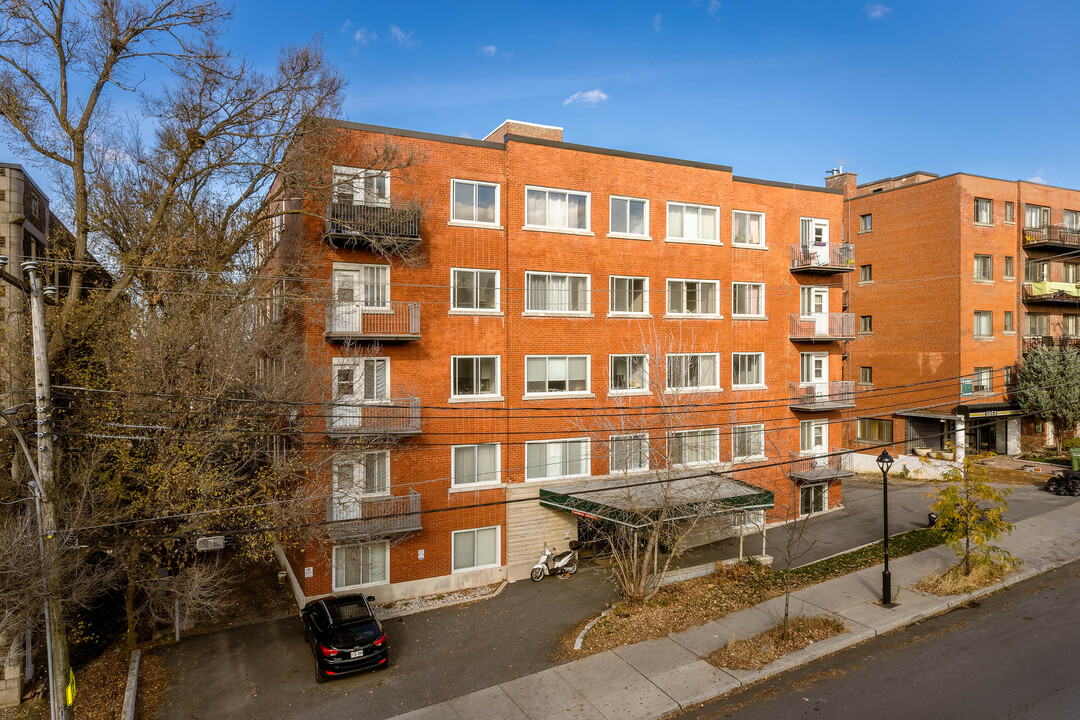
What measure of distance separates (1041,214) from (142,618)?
2083 inches

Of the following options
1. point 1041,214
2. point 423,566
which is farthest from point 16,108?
point 1041,214

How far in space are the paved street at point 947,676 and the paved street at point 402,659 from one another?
556 centimetres

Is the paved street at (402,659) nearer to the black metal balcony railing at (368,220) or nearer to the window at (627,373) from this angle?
the window at (627,373)

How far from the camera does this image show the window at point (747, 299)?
27000 mm

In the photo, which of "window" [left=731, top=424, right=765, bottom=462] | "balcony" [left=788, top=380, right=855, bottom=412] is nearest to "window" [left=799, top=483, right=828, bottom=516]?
"window" [left=731, top=424, right=765, bottom=462]

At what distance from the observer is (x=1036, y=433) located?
39844mm

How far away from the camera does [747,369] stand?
27219mm

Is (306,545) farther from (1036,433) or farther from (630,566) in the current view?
(1036,433)

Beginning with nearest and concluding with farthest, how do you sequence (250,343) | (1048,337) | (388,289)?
(250,343), (388,289), (1048,337)

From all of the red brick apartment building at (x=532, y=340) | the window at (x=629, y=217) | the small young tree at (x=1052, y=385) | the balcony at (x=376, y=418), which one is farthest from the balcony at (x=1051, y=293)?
the balcony at (x=376, y=418)

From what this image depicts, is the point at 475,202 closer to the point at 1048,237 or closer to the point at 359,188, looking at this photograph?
the point at 359,188

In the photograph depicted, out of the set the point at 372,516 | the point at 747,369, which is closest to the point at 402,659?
the point at 372,516

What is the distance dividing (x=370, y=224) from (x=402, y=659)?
1287 centimetres

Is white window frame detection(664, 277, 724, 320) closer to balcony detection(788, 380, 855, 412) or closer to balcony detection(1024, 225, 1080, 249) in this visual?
balcony detection(788, 380, 855, 412)
